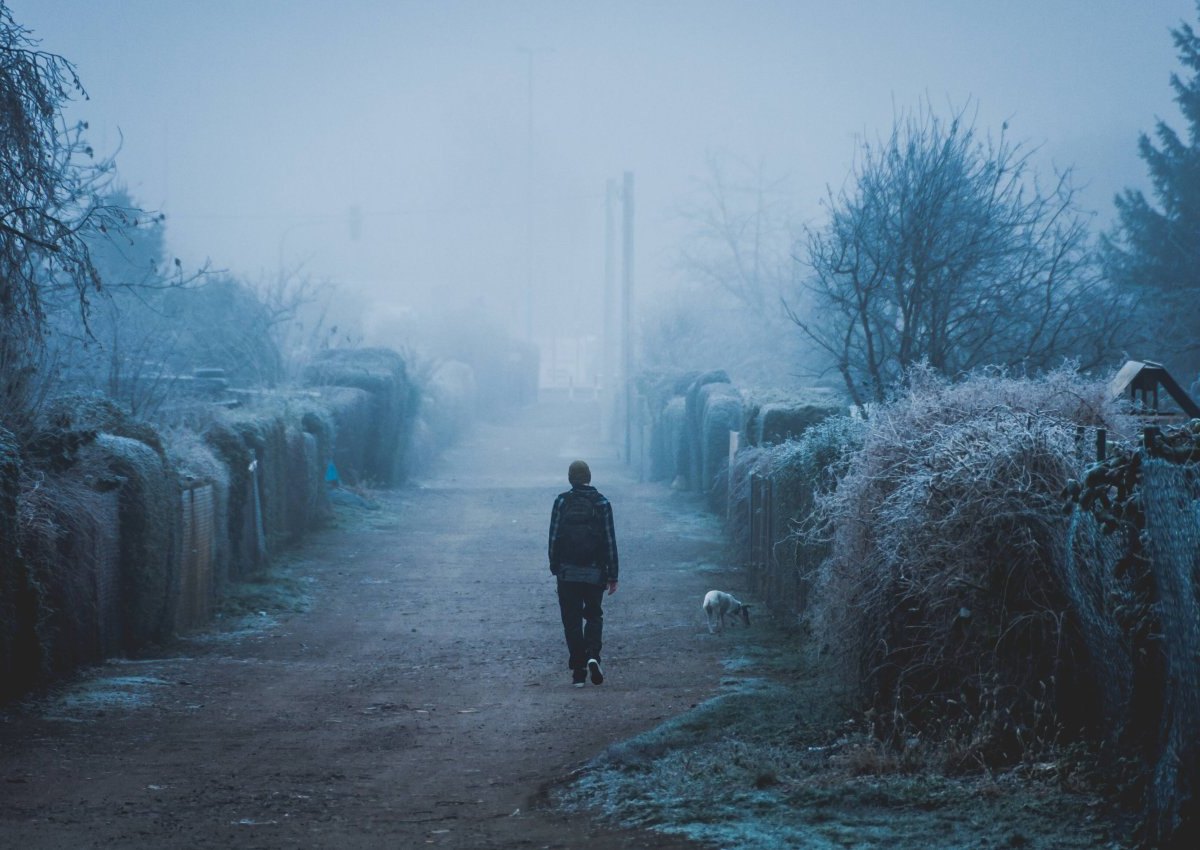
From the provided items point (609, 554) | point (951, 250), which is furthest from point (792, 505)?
point (951, 250)

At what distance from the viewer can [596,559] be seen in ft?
33.9

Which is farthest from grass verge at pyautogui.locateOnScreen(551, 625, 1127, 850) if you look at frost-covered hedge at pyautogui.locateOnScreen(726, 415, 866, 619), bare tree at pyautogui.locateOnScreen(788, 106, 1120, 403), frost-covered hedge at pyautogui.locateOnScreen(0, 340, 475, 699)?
bare tree at pyautogui.locateOnScreen(788, 106, 1120, 403)

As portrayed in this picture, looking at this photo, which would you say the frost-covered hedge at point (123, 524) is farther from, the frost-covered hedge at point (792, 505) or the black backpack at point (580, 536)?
the frost-covered hedge at point (792, 505)

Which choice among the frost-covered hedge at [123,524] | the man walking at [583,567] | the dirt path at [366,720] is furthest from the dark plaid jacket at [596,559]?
the frost-covered hedge at [123,524]

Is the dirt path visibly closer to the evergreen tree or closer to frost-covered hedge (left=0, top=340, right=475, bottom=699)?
frost-covered hedge (left=0, top=340, right=475, bottom=699)

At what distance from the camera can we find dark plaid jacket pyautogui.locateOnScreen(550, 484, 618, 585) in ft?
33.8

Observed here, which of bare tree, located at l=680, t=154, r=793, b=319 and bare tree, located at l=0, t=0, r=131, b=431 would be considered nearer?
bare tree, located at l=0, t=0, r=131, b=431

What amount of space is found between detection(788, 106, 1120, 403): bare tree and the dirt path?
164 inches

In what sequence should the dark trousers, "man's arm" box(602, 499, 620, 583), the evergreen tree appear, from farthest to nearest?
the evergreen tree < "man's arm" box(602, 499, 620, 583) < the dark trousers

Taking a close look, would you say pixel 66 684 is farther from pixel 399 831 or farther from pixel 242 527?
pixel 242 527

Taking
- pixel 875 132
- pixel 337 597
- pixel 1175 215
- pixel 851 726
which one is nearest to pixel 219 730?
pixel 851 726

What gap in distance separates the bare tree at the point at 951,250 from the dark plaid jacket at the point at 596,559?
5948 millimetres

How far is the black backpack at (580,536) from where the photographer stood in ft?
33.8

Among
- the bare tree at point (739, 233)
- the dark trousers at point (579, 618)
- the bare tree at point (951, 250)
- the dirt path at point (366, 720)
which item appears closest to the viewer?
the dirt path at point (366, 720)
